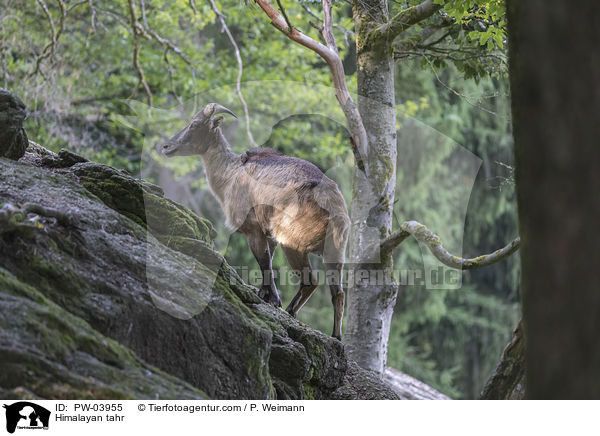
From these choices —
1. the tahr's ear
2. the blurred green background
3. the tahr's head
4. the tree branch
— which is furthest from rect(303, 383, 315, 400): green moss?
the blurred green background

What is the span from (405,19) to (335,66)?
0.86m

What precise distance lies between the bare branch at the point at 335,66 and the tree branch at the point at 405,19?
543 mm

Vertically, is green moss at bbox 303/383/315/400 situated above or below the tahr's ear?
below

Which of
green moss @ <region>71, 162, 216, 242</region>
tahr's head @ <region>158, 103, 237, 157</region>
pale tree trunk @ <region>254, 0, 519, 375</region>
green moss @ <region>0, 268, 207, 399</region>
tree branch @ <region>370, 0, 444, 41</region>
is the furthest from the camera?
tahr's head @ <region>158, 103, 237, 157</region>

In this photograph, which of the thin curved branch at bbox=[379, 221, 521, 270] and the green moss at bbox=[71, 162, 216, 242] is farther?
the thin curved branch at bbox=[379, 221, 521, 270]

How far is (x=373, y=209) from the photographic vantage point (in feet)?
23.0

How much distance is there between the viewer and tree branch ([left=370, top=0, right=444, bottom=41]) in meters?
6.53

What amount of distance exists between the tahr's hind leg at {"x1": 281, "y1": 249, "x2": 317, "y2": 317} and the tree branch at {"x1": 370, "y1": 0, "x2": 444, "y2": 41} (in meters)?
2.53

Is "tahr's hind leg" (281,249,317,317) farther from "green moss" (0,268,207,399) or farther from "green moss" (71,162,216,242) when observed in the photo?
"green moss" (0,268,207,399)

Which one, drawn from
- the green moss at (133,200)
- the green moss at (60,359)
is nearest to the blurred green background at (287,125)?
the green moss at (133,200)

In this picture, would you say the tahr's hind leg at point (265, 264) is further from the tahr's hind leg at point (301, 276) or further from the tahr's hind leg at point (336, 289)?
the tahr's hind leg at point (336, 289)

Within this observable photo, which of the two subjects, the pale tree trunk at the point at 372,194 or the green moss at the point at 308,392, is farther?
the pale tree trunk at the point at 372,194

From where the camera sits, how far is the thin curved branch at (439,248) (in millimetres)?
5438
